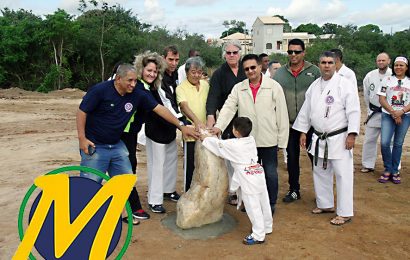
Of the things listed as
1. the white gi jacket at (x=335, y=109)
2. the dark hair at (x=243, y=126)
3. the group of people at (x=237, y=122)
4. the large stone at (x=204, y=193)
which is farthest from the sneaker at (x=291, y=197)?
the dark hair at (x=243, y=126)

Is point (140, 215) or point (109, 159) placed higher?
point (109, 159)

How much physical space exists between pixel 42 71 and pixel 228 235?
2292 cm

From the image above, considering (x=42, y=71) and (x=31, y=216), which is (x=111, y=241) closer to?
(x=31, y=216)

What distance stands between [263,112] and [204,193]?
3.72 ft

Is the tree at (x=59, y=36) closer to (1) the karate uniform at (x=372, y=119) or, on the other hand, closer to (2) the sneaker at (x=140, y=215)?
(1) the karate uniform at (x=372, y=119)

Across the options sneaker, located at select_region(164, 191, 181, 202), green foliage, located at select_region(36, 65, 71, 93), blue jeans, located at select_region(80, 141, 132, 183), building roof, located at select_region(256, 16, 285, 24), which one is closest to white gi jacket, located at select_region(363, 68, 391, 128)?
sneaker, located at select_region(164, 191, 181, 202)

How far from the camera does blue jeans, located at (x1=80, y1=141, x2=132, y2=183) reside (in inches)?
171

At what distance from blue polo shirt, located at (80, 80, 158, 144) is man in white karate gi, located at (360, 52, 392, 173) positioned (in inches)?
165

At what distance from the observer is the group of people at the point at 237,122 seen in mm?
4305

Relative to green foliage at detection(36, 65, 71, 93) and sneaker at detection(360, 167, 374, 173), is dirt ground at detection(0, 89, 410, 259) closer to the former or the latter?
sneaker at detection(360, 167, 374, 173)

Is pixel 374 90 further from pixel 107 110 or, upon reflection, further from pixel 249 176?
pixel 107 110

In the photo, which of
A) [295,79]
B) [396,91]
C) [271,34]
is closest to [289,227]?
[295,79]

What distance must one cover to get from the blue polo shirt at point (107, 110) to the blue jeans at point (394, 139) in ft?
13.4

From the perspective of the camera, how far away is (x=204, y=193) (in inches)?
186
